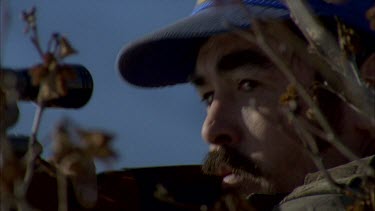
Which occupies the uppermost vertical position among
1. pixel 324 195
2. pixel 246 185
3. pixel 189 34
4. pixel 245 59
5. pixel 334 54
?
pixel 334 54

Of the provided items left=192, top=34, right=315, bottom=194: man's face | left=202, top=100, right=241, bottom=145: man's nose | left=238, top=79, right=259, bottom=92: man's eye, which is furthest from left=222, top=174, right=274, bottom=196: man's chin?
left=238, top=79, right=259, bottom=92: man's eye

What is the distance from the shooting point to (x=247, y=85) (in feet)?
11.1

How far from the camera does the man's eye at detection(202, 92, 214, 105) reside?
3.49 metres

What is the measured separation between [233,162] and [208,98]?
0.34 meters

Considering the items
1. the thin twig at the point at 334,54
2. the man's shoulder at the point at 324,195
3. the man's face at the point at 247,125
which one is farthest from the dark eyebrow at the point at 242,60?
the thin twig at the point at 334,54

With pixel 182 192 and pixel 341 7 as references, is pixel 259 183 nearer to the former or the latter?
pixel 182 192

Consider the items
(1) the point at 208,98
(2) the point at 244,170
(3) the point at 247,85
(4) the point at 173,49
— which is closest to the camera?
(2) the point at 244,170

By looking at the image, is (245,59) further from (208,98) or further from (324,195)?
(324,195)

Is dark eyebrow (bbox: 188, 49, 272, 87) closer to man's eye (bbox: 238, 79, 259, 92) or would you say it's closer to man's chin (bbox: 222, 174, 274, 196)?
man's eye (bbox: 238, 79, 259, 92)

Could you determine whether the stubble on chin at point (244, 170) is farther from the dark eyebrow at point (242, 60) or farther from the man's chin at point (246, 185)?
the dark eyebrow at point (242, 60)

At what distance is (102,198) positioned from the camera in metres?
3.43

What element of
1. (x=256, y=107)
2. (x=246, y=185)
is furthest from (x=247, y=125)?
(x=246, y=185)

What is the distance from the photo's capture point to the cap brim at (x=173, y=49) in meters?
3.28

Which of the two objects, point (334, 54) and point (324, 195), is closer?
point (334, 54)
